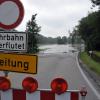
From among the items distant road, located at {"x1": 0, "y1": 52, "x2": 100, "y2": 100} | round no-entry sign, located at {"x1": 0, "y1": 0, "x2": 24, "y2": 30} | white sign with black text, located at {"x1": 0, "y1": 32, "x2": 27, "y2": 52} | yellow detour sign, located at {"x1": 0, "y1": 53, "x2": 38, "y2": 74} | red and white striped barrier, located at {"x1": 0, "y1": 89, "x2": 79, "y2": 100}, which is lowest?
distant road, located at {"x1": 0, "y1": 52, "x2": 100, "y2": 100}

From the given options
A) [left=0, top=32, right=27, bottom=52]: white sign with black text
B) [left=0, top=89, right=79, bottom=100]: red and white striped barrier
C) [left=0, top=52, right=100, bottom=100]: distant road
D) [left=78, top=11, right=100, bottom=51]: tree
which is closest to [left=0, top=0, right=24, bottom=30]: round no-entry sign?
[left=0, top=32, right=27, bottom=52]: white sign with black text

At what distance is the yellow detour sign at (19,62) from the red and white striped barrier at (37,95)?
341 millimetres

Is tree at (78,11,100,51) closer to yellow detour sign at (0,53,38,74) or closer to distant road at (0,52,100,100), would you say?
distant road at (0,52,100,100)

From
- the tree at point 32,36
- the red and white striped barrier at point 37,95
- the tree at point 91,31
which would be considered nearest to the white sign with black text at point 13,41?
the red and white striped barrier at point 37,95

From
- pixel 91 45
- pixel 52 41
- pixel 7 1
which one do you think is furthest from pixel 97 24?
pixel 52 41

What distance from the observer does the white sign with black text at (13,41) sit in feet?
26.7

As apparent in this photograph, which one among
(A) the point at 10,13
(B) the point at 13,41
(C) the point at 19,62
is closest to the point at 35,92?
(C) the point at 19,62

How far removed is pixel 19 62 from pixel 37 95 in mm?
570

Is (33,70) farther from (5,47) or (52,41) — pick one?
(52,41)

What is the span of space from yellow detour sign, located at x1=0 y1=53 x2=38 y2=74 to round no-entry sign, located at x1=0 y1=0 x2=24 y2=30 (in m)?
0.51

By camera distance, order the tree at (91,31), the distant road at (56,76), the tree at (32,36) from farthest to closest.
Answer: the tree at (91,31), the tree at (32,36), the distant road at (56,76)

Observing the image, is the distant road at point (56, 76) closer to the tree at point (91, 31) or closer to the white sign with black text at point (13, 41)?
the white sign with black text at point (13, 41)

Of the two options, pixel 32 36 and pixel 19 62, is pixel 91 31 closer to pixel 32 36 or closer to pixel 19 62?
pixel 32 36

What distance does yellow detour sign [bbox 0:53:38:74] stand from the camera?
7.91 m
